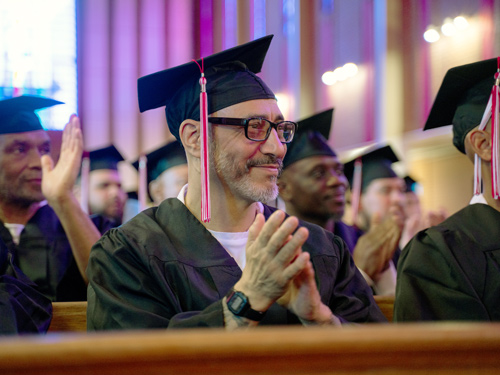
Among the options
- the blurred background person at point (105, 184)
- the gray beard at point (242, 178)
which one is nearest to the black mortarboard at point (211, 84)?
the gray beard at point (242, 178)

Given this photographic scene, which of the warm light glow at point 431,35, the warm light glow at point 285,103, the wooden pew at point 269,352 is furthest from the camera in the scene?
the warm light glow at point 285,103

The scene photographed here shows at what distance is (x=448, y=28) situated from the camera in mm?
7023

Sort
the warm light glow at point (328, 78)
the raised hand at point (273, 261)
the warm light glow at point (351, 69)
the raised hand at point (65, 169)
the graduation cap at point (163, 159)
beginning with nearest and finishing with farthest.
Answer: the raised hand at point (273, 261) → the raised hand at point (65, 169) → the graduation cap at point (163, 159) → the warm light glow at point (351, 69) → the warm light glow at point (328, 78)

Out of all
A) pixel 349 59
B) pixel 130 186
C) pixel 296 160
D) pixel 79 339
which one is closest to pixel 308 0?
pixel 349 59

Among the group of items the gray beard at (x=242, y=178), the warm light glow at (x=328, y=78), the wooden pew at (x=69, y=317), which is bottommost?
the wooden pew at (x=69, y=317)

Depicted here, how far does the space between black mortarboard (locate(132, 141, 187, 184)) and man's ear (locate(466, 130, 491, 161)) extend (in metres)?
2.40

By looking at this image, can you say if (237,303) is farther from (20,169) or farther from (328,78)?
(328,78)

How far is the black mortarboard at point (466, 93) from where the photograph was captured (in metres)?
2.40

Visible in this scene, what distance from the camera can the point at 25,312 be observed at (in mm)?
2000

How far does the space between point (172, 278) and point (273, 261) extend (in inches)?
17.5

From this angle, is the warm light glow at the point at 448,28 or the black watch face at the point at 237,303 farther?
the warm light glow at the point at 448,28

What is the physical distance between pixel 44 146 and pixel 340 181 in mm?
1847

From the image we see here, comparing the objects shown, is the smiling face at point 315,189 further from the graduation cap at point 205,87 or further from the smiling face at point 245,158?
the smiling face at point 245,158

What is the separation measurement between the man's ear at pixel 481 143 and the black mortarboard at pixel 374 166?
256 cm
